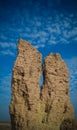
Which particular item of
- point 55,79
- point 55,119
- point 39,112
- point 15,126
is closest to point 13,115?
point 15,126

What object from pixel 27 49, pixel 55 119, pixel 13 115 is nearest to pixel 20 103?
pixel 13 115

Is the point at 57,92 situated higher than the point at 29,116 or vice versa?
the point at 57,92

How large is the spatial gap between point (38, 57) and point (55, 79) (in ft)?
13.9

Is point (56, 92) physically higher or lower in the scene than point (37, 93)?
higher

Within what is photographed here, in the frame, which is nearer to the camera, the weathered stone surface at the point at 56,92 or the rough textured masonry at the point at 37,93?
the rough textured masonry at the point at 37,93

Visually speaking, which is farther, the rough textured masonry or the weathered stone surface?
the weathered stone surface

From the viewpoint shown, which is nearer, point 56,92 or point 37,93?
point 37,93

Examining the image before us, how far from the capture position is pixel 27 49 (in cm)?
3650

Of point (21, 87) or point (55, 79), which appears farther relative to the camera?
point (55, 79)

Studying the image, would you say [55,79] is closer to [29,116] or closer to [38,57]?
[38,57]

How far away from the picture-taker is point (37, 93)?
1425 inches

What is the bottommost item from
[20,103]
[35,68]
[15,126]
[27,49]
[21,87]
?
[15,126]

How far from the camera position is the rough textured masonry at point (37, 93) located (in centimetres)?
3422

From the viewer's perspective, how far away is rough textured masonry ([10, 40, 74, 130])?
34219mm
